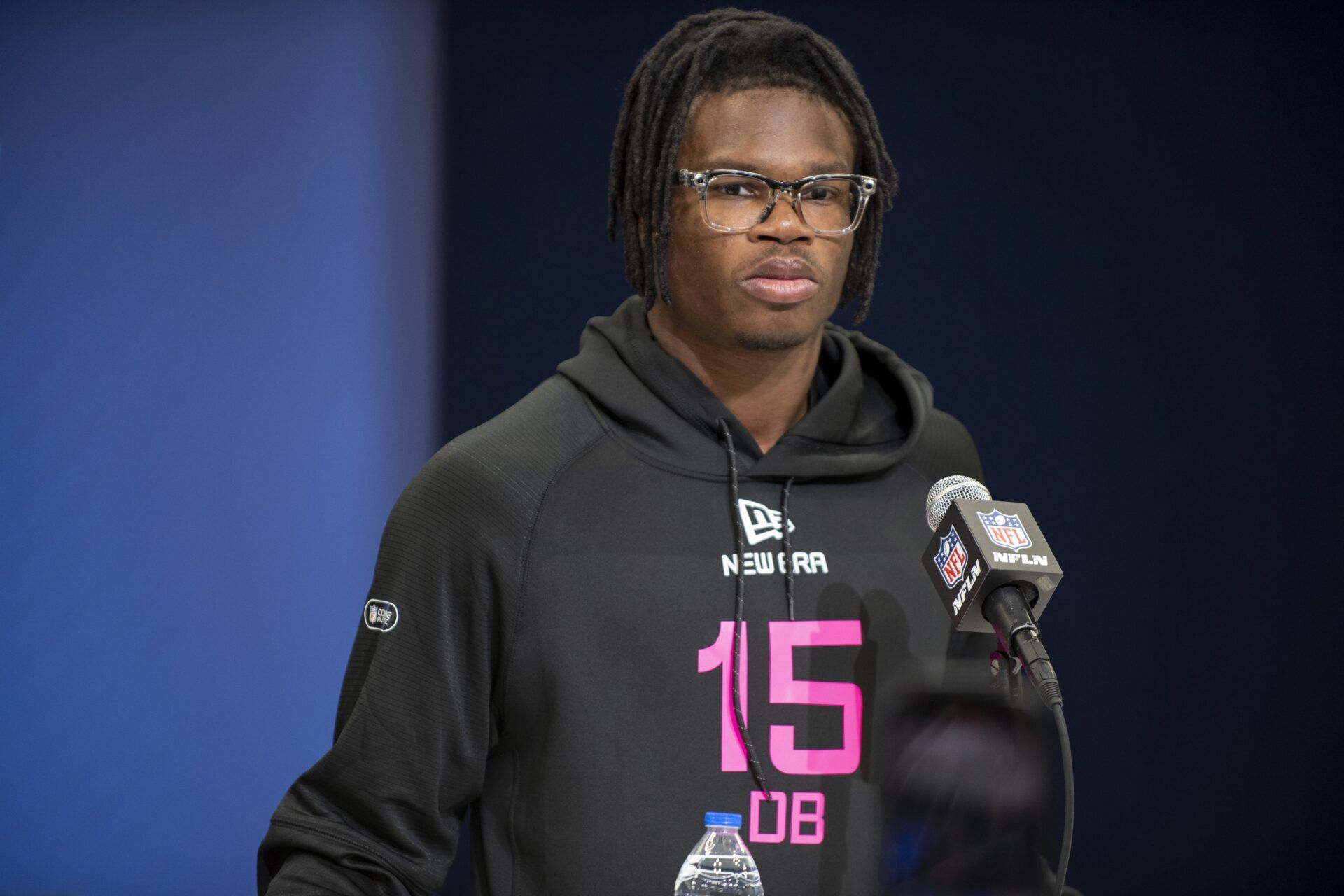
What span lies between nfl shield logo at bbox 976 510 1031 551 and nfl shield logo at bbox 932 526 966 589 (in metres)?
0.03

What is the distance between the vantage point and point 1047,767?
1.79m

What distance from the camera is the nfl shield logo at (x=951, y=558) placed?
1134mm

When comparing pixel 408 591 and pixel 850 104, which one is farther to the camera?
pixel 850 104

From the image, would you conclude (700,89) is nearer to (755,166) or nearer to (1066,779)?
(755,166)

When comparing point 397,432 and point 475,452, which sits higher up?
point 475,452

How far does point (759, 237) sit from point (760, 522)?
1.11ft

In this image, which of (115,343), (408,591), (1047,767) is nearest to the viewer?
(408,591)

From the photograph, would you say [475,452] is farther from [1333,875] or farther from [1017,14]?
[1333,875]

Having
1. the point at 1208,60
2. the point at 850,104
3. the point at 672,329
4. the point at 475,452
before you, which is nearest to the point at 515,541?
the point at 475,452

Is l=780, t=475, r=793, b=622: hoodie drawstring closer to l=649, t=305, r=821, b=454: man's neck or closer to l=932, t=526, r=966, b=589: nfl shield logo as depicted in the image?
l=649, t=305, r=821, b=454: man's neck

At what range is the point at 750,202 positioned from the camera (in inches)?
60.7

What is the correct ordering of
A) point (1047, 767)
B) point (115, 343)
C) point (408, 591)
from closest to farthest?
point (408, 591), point (1047, 767), point (115, 343)

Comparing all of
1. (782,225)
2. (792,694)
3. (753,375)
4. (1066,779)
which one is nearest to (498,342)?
(753,375)

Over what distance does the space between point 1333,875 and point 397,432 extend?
2120 mm
